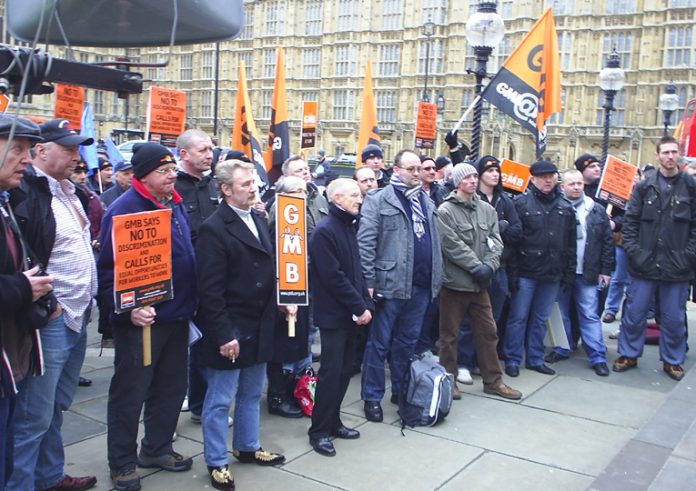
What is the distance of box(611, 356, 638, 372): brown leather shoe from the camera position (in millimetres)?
7066

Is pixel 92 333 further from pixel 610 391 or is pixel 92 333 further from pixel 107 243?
pixel 610 391

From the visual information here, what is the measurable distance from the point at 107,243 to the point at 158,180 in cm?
45

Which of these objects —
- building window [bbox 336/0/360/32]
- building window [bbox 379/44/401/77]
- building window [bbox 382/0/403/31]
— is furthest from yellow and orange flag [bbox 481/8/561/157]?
building window [bbox 336/0/360/32]

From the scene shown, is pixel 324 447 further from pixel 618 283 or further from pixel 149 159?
pixel 618 283

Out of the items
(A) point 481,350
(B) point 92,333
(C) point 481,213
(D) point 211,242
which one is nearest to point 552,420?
(A) point 481,350

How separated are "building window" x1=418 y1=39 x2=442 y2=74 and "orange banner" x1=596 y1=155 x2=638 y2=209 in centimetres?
3664

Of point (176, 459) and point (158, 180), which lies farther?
point (176, 459)

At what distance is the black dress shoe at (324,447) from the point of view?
4.67 metres

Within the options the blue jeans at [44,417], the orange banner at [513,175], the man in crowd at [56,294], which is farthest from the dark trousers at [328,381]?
the orange banner at [513,175]

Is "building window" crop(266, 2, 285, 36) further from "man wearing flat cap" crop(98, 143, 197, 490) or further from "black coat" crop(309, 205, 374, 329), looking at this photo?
"man wearing flat cap" crop(98, 143, 197, 490)

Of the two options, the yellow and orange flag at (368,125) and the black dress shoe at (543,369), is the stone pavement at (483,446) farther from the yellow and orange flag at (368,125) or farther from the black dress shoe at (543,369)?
the yellow and orange flag at (368,125)

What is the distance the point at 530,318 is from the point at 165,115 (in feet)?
17.4

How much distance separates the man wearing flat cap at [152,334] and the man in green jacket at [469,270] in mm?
2489

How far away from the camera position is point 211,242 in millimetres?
4078
